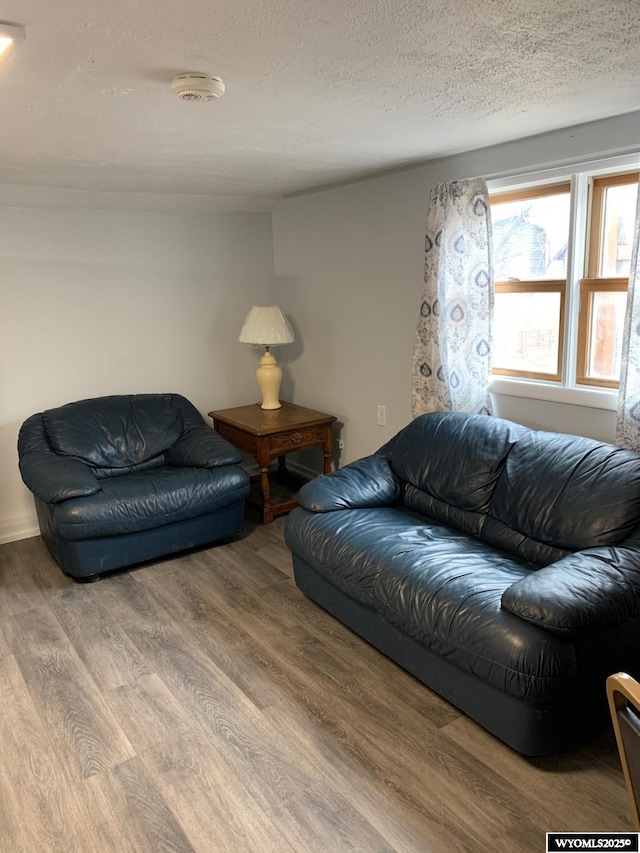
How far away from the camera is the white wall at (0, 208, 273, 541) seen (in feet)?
13.1

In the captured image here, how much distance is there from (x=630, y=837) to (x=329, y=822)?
0.85 metres

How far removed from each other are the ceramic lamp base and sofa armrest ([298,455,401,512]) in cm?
131

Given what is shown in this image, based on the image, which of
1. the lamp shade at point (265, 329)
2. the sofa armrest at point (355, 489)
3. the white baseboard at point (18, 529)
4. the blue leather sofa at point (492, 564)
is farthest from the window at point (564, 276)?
the white baseboard at point (18, 529)

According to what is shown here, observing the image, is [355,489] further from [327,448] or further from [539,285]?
[539,285]

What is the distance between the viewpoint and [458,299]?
3.36m

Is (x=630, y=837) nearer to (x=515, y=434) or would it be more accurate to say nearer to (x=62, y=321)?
(x=515, y=434)

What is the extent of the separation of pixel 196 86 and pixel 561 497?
1983 mm

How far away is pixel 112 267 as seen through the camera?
4258mm

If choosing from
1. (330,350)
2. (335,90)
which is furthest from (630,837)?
(330,350)

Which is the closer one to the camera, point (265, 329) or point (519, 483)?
point (519, 483)

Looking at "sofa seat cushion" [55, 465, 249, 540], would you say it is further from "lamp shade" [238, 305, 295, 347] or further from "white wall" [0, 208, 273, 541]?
"lamp shade" [238, 305, 295, 347]

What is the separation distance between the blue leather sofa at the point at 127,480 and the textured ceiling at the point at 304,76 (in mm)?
1538

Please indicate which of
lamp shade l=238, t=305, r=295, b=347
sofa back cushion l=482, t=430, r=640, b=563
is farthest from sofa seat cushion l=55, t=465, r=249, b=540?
sofa back cushion l=482, t=430, r=640, b=563

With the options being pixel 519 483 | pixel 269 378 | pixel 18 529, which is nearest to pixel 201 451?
pixel 269 378
